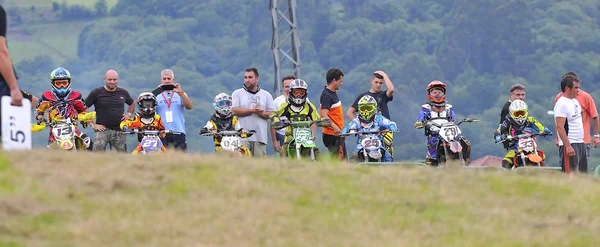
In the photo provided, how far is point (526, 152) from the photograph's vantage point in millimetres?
23297

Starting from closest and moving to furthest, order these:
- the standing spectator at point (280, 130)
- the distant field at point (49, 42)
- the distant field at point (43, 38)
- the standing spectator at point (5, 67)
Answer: the standing spectator at point (5, 67) < the standing spectator at point (280, 130) < the distant field at point (49, 42) < the distant field at point (43, 38)

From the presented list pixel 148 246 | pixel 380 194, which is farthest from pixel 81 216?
pixel 380 194

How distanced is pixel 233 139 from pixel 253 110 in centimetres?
121

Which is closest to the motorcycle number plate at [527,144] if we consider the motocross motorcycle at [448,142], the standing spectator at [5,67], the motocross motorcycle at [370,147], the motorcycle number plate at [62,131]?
the motocross motorcycle at [448,142]

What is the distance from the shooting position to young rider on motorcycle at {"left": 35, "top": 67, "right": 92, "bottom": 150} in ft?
75.7

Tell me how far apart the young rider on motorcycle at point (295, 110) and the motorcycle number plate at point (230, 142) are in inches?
26.7

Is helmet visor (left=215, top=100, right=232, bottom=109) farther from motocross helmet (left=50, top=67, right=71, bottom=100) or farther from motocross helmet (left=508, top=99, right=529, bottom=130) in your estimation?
motocross helmet (left=508, top=99, right=529, bottom=130)

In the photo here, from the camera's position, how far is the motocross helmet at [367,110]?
23484 millimetres

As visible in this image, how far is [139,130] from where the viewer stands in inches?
902

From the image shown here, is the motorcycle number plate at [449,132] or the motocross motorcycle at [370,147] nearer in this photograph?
the motocross motorcycle at [370,147]

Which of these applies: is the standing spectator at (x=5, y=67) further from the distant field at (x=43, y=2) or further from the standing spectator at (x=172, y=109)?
the distant field at (x=43, y=2)

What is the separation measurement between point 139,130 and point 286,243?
10.9 m

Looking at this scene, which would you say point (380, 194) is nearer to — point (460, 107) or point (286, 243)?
point (286, 243)

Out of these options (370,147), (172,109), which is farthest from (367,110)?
(172,109)
